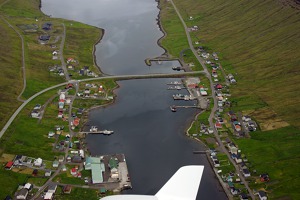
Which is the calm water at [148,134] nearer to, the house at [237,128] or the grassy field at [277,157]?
the grassy field at [277,157]

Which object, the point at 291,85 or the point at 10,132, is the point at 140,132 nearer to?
the point at 10,132

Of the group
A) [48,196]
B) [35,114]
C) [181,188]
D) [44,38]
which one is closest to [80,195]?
[48,196]

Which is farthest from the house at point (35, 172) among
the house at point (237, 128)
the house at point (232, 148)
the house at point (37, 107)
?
the house at point (237, 128)

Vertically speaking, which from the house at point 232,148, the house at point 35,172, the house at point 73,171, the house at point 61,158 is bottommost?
the house at point 232,148

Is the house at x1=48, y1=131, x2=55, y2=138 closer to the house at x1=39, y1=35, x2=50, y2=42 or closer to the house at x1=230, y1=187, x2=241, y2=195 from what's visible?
the house at x1=230, y1=187, x2=241, y2=195

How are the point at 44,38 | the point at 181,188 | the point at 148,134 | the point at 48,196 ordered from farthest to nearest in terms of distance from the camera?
the point at 44,38 < the point at 148,134 < the point at 48,196 < the point at 181,188

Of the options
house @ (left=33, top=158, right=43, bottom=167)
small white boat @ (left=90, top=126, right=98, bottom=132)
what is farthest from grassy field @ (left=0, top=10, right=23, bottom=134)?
small white boat @ (left=90, top=126, right=98, bottom=132)

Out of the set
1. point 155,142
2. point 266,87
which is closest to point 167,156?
point 155,142

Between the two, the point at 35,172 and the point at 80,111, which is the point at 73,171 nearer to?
the point at 35,172
